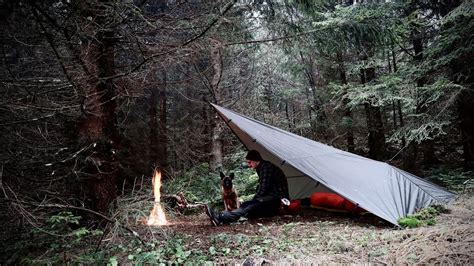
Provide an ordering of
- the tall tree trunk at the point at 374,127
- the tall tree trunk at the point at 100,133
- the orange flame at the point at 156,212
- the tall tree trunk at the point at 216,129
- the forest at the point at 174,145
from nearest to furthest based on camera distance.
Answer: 1. the forest at the point at 174,145
2. the tall tree trunk at the point at 100,133
3. the orange flame at the point at 156,212
4. the tall tree trunk at the point at 216,129
5. the tall tree trunk at the point at 374,127

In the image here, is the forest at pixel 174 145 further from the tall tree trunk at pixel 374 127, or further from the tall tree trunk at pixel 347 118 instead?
the tall tree trunk at pixel 347 118

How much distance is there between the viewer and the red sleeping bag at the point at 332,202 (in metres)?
4.79

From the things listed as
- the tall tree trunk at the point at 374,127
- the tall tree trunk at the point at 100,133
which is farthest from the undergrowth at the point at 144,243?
the tall tree trunk at the point at 374,127

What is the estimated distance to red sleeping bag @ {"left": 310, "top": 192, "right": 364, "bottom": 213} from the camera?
4789mm

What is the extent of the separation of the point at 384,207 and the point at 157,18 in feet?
11.6

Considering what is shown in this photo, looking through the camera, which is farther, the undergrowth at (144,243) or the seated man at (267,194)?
the seated man at (267,194)

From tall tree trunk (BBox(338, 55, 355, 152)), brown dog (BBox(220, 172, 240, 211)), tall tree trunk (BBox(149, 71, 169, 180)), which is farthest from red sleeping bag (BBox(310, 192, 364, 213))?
tall tree trunk (BBox(149, 71, 169, 180))

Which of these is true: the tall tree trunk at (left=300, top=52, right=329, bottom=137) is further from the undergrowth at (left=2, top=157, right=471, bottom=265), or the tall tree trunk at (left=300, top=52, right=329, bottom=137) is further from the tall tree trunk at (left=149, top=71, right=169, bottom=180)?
the undergrowth at (left=2, top=157, right=471, bottom=265)

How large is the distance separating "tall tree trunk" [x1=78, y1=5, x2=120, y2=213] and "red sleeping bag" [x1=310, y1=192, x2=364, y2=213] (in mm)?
3194

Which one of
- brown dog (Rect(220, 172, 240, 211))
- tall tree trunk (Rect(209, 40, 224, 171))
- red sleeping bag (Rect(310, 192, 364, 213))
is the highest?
tall tree trunk (Rect(209, 40, 224, 171))

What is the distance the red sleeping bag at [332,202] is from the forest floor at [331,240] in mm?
239

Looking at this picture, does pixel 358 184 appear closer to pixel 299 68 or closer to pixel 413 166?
pixel 413 166

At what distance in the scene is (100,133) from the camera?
3.81m

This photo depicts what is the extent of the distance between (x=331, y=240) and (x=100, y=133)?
110 inches
